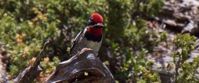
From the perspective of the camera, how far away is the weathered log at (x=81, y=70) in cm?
655

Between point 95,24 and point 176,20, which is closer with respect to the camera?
point 95,24

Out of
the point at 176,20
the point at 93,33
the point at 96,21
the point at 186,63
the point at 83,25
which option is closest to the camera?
the point at 96,21

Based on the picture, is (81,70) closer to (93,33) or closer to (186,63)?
(93,33)

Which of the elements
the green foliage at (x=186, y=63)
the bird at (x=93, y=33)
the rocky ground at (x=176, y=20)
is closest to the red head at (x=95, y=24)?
the bird at (x=93, y=33)

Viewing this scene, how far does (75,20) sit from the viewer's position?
1081 centimetres

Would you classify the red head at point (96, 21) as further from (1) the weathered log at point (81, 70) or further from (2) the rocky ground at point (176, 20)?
(2) the rocky ground at point (176, 20)

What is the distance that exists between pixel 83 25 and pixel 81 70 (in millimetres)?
4219

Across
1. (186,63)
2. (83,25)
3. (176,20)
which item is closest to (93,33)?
(186,63)

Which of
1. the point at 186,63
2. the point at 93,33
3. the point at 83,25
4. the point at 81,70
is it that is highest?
the point at 83,25

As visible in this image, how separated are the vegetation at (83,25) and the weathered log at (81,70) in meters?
2.68

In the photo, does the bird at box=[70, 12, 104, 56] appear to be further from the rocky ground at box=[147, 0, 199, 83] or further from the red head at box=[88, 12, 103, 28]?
the rocky ground at box=[147, 0, 199, 83]

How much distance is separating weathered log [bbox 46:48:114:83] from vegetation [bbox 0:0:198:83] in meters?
2.68

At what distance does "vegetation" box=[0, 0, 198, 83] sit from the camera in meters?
9.98

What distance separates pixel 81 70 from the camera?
6.60 metres
